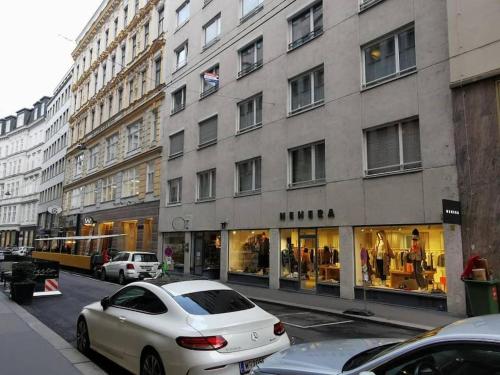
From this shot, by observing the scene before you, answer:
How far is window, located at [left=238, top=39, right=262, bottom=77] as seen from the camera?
70.0 ft

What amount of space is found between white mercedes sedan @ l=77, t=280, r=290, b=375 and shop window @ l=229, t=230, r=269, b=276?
12599 mm

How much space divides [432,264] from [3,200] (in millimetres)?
79506

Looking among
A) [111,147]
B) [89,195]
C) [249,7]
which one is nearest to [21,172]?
[89,195]

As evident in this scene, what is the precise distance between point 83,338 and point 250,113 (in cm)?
1534

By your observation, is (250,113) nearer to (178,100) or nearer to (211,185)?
(211,185)

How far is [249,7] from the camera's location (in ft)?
73.5

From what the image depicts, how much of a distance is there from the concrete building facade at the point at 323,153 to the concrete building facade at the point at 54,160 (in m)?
32.9

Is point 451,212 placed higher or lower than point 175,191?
lower

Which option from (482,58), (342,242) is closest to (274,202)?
(342,242)

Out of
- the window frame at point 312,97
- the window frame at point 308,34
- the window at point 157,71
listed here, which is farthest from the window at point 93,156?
the window frame at point 312,97

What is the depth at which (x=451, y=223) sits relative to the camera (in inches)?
470

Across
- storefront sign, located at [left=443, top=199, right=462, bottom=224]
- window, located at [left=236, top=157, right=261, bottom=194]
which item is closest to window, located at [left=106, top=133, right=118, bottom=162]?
window, located at [left=236, top=157, right=261, bottom=194]

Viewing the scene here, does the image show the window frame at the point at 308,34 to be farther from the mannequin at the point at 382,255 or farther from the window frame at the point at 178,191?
the window frame at the point at 178,191

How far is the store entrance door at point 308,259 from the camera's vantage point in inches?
664
